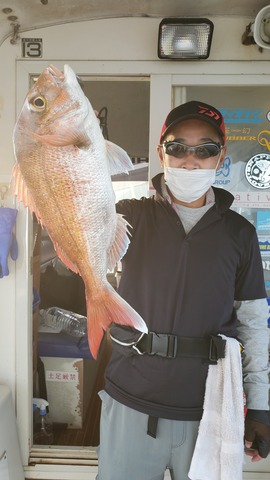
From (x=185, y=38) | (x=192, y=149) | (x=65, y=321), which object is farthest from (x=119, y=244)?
(x=65, y=321)

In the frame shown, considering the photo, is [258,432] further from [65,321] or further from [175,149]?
[65,321]

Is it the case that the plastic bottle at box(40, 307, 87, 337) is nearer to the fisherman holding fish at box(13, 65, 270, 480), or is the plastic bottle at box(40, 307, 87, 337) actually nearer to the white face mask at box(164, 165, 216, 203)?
the fisherman holding fish at box(13, 65, 270, 480)

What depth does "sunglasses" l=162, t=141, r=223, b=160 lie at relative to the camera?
1630mm

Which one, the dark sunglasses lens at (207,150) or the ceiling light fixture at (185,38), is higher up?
the ceiling light fixture at (185,38)

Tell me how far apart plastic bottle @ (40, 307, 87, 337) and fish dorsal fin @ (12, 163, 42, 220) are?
2.61 m

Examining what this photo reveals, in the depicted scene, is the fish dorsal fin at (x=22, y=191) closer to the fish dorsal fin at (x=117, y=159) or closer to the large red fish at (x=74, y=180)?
the large red fish at (x=74, y=180)

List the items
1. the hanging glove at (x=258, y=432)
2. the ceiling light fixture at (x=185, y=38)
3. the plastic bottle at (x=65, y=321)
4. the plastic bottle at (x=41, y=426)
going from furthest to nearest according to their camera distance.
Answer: the plastic bottle at (x=65, y=321)
the plastic bottle at (x=41, y=426)
the ceiling light fixture at (x=185, y=38)
the hanging glove at (x=258, y=432)

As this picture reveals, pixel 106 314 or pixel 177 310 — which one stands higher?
pixel 106 314

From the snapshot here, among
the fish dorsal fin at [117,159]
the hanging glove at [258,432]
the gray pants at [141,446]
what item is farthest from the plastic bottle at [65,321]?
the fish dorsal fin at [117,159]

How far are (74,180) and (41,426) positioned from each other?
2.78 m

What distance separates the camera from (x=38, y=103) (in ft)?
3.81

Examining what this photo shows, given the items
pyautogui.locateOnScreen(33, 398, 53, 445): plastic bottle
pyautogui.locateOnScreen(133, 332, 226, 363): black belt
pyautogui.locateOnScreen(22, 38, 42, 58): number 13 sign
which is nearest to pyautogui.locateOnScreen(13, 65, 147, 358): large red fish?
pyautogui.locateOnScreen(133, 332, 226, 363): black belt

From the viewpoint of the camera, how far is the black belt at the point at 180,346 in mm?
1639

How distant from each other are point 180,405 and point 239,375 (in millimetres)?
303
